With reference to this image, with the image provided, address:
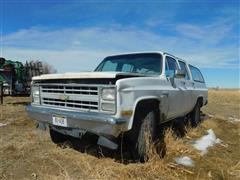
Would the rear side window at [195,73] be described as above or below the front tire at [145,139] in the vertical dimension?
above

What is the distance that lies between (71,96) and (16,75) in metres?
11.5

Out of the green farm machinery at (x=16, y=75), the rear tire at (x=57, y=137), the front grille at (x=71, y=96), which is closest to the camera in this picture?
the front grille at (x=71, y=96)

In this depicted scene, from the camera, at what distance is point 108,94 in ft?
14.1

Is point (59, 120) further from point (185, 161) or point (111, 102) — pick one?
point (185, 161)

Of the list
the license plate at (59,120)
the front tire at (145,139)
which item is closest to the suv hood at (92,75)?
the license plate at (59,120)

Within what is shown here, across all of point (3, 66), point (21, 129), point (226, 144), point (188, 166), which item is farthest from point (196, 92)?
point (3, 66)

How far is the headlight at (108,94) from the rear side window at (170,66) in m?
2.10

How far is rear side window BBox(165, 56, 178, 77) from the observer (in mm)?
6174

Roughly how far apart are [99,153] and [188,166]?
151cm

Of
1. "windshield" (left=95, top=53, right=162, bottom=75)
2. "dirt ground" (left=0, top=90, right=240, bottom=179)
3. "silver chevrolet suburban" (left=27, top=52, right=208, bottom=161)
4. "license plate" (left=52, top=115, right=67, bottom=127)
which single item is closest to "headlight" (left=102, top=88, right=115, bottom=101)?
"silver chevrolet suburban" (left=27, top=52, right=208, bottom=161)

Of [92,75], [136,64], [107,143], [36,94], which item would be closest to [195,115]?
[136,64]

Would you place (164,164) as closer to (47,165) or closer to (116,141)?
(116,141)

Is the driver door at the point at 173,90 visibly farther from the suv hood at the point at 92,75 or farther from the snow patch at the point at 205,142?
the suv hood at the point at 92,75

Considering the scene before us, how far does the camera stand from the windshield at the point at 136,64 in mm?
6082
